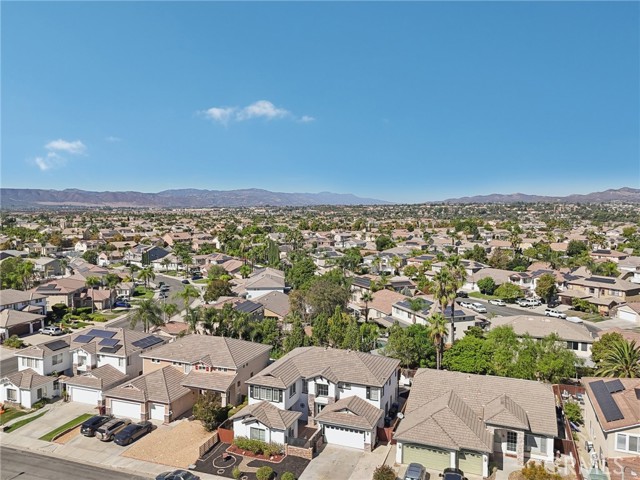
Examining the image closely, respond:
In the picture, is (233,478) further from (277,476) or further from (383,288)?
(383,288)

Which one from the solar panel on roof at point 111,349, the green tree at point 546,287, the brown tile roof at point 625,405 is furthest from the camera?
the green tree at point 546,287

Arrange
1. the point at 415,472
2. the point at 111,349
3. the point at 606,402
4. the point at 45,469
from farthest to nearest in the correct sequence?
the point at 111,349
the point at 606,402
the point at 45,469
the point at 415,472

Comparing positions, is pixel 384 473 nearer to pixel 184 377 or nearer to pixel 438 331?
pixel 438 331

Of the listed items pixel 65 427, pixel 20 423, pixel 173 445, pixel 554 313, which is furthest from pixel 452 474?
pixel 554 313

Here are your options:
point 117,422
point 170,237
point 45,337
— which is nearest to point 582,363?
point 117,422

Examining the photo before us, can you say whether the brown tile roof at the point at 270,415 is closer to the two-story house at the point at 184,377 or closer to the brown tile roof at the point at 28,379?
the two-story house at the point at 184,377

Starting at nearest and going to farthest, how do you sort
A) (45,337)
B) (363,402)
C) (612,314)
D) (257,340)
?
1. (363,402)
2. (257,340)
3. (45,337)
4. (612,314)

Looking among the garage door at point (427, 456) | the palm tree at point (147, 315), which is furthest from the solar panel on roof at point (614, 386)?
the palm tree at point (147, 315)
